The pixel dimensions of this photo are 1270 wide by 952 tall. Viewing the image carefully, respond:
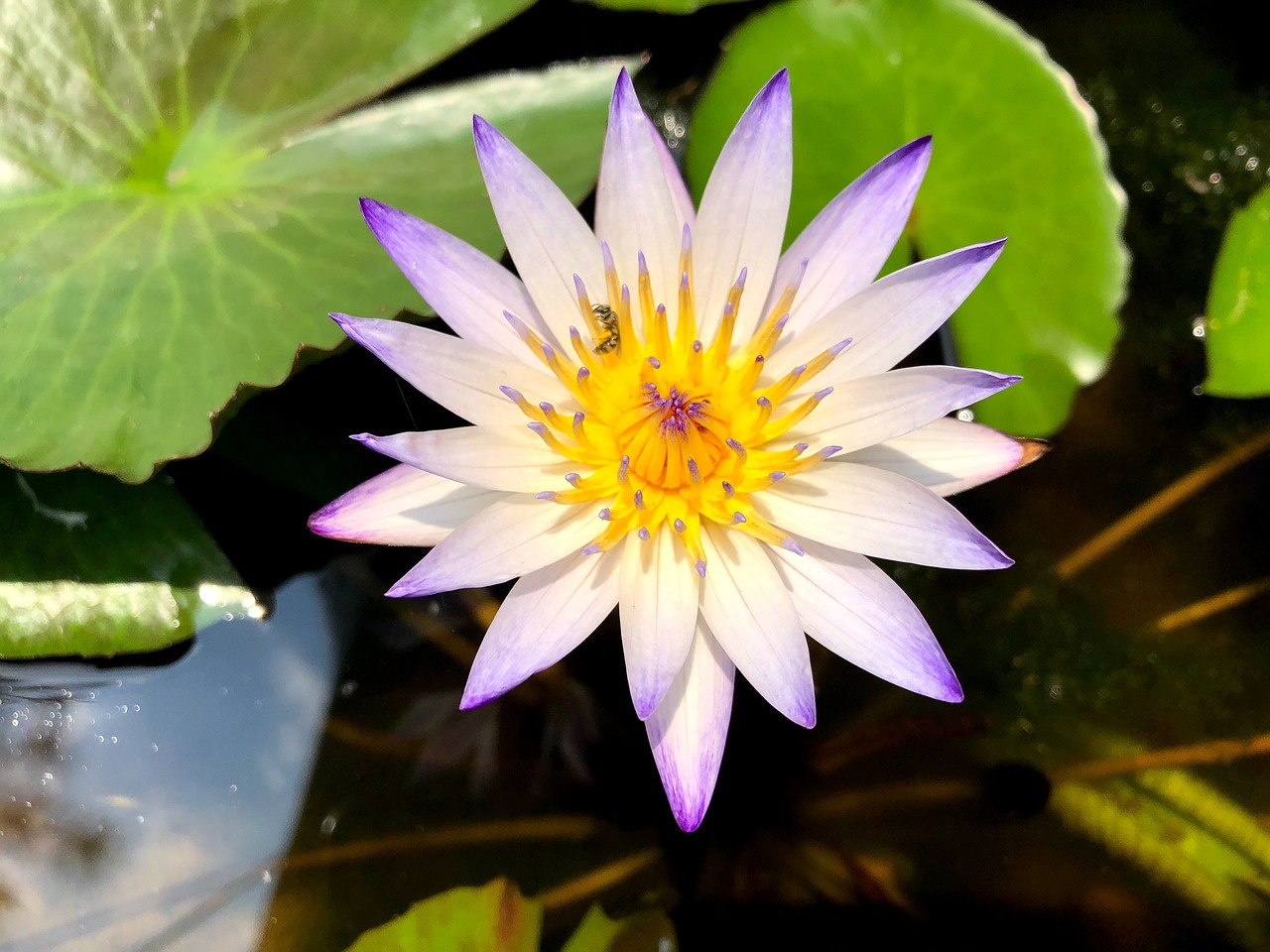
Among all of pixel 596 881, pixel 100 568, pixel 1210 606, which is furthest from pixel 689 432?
pixel 1210 606

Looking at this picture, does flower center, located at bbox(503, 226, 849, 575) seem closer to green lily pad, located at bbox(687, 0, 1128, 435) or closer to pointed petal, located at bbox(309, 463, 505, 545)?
pointed petal, located at bbox(309, 463, 505, 545)

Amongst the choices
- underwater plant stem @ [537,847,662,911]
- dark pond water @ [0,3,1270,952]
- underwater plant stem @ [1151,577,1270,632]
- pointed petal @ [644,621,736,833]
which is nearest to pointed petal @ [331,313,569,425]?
pointed petal @ [644,621,736,833]

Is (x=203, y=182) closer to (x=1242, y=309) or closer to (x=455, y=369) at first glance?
(x=455, y=369)

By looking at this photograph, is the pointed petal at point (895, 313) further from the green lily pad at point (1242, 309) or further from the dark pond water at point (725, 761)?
the green lily pad at point (1242, 309)

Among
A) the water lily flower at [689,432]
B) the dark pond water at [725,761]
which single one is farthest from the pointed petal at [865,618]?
the dark pond water at [725,761]

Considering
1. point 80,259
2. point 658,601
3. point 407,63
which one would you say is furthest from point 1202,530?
point 80,259

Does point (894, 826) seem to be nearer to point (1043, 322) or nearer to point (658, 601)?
point (658, 601)
